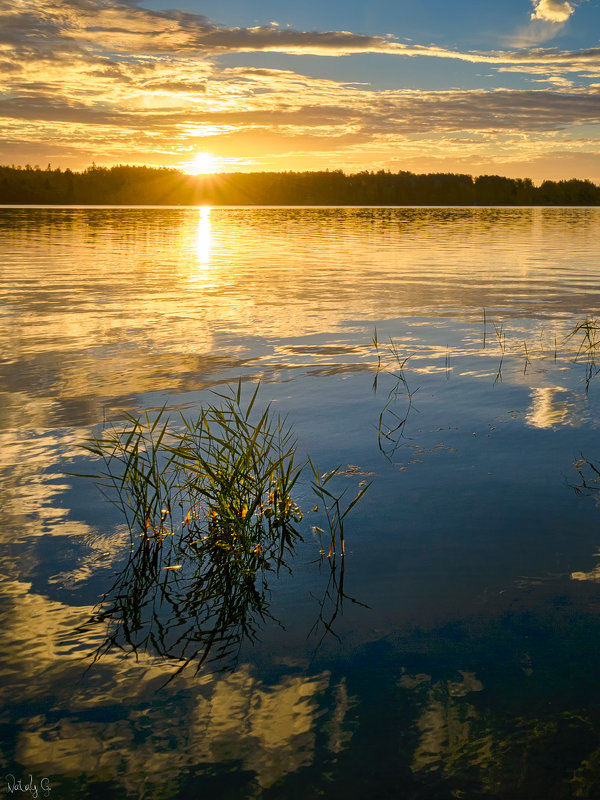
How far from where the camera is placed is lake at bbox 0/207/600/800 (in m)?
4.52

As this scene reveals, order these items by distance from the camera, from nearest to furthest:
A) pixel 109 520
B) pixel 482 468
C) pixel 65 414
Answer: pixel 109 520, pixel 482 468, pixel 65 414

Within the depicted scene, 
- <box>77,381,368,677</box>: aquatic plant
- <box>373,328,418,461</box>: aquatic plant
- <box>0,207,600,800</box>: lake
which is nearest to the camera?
<box>0,207,600,800</box>: lake

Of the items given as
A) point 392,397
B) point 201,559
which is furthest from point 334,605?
point 392,397

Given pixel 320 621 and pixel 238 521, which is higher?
pixel 238 521

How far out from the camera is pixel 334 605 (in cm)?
627

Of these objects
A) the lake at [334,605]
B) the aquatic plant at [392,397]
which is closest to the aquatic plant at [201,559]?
the lake at [334,605]

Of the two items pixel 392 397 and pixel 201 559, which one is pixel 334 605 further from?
pixel 392 397

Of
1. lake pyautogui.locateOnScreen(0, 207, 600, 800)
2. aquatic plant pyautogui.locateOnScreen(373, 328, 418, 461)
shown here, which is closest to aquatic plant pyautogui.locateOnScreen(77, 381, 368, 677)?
lake pyautogui.locateOnScreen(0, 207, 600, 800)

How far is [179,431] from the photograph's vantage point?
10.6 m

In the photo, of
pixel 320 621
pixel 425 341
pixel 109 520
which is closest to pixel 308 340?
pixel 425 341

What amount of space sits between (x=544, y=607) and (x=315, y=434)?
507cm

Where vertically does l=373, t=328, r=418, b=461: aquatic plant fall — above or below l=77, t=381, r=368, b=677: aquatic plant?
above

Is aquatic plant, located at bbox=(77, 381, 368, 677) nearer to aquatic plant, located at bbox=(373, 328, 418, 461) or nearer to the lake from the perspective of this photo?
the lake

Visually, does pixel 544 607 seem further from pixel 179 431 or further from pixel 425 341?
pixel 425 341
